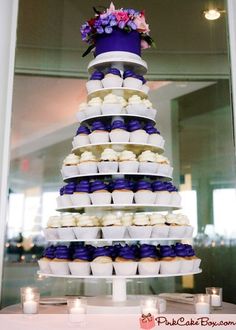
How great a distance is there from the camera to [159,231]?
6.67 feet

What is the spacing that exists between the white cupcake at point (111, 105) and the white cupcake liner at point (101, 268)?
0.71 m

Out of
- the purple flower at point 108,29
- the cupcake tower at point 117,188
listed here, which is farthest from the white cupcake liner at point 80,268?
the purple flower at point 108,29

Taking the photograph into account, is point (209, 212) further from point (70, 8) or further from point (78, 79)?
point (70, 8)

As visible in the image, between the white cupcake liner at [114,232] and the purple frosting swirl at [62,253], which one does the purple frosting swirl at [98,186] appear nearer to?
the white cupcake liner at [114,232]

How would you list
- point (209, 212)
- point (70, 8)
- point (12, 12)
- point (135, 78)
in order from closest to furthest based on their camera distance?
point (135, 78) → point (12, 12) → point (70, 8) → point (209, 212)

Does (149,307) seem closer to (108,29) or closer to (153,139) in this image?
(153,139)

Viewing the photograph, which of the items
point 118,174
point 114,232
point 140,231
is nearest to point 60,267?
point 114,232

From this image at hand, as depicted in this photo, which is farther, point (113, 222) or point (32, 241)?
point (32, 241)

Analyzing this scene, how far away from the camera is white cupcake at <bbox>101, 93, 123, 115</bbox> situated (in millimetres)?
2133

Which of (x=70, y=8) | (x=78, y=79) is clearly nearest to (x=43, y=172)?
(x=78, y=79)

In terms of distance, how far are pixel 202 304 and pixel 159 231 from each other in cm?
37

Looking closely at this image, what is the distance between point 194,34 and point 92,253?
89.0 inches

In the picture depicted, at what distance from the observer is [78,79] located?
369cm

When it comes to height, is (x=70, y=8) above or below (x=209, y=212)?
above
